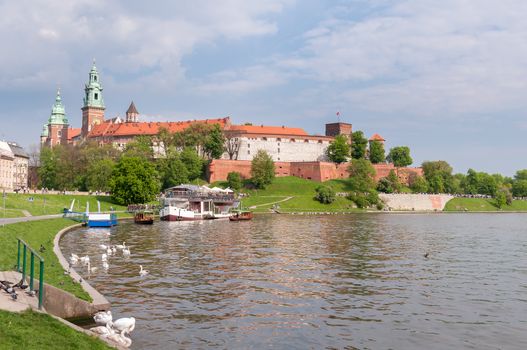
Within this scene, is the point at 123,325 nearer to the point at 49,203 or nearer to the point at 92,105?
the point at 49,203

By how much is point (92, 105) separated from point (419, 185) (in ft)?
335

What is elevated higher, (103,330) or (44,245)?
(44,245)

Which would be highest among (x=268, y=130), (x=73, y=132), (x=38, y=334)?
A: (x=73, y=132)

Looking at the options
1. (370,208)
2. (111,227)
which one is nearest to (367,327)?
(111,227)

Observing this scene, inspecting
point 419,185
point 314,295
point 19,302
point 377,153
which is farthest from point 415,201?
point 19,302

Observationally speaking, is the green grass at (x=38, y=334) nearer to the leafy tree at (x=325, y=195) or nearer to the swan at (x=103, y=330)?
the swan at (x=103, y=330)

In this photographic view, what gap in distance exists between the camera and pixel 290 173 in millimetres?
140500

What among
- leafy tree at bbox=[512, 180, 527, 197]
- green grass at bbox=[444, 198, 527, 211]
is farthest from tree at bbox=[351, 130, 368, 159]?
leafy tree at bbox=[512, 180, 527, 197]

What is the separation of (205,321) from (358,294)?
783 cm

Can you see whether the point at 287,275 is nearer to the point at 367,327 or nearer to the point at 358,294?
the point at 358,294

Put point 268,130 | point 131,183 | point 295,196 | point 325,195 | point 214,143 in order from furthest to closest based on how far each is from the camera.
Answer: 1. point 268,130
2. point 214,143
3. point 295,196
4. point 325,195
5. point 131,183

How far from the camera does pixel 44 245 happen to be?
31.5 metres

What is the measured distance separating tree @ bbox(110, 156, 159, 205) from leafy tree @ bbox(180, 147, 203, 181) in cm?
3243

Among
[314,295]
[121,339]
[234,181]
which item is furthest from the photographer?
[234,181]
